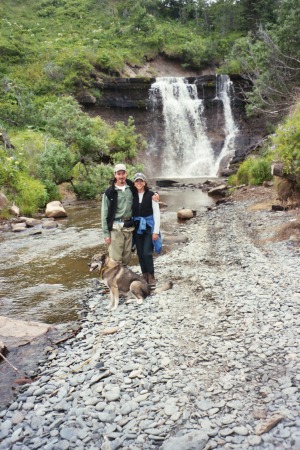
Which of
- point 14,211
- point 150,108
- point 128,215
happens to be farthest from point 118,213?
point 150,108

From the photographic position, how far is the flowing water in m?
7.74

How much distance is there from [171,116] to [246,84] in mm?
8680

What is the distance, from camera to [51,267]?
1053 cm

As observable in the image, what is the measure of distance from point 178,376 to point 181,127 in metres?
36.2

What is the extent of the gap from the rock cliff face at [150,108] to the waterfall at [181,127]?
2.10 ft

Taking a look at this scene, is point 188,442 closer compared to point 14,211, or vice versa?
point 188,442

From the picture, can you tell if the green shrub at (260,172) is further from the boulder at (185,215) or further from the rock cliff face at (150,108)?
the rock cliff face at (150,108)

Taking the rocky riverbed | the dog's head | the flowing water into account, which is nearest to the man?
the dog's head

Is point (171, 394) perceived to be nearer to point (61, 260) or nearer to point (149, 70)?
point (61, 260)

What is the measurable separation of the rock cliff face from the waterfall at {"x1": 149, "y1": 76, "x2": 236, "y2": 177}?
64 cm

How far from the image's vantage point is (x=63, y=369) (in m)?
5.28

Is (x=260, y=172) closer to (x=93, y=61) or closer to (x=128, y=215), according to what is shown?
(x=128, y=215)

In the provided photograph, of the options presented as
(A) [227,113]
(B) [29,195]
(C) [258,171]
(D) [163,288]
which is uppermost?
(A) [227,113]

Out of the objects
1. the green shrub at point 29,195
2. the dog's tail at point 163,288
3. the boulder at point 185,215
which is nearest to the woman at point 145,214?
the dog's tail at point 163,288
